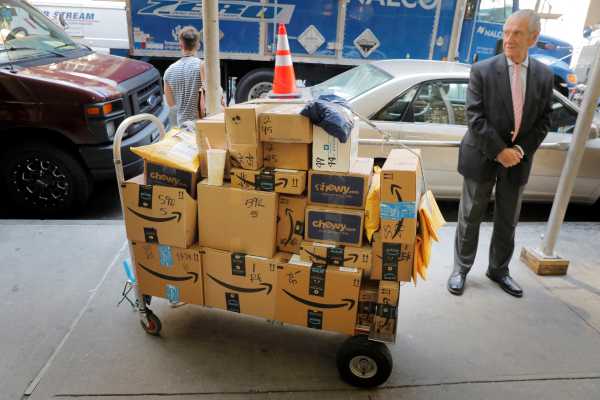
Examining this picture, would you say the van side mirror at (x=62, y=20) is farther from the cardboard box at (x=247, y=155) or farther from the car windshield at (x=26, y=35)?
the cardboard box at (x=247, y=155)

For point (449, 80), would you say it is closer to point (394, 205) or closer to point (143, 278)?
Result: point (394, 205)

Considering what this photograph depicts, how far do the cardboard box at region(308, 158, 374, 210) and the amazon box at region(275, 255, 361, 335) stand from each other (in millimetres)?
356

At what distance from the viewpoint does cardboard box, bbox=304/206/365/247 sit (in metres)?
2.42

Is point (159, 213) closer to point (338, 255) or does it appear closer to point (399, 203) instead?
point (338, 255)

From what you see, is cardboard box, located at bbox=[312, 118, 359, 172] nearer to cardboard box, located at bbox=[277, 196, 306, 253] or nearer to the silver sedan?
cardboard box, located at bbox=[277, 196, 306, 253]

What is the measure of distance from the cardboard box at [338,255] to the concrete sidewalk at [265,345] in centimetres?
70

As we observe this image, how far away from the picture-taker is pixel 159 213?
2.58 meters

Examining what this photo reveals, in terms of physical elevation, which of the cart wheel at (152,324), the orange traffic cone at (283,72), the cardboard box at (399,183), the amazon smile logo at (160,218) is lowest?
the cart wheel at (152,324)

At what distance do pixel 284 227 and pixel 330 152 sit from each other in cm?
52

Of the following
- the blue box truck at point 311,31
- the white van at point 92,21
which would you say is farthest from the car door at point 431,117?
the white van at point 92,21

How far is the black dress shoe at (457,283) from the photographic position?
3.49m

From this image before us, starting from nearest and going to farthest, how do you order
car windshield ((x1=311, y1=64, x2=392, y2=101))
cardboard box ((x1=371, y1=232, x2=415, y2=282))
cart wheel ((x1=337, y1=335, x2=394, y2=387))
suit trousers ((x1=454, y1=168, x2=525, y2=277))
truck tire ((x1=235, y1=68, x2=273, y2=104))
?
1. cardboard box ((x1=371, y1=232, x2=415, y2=282))
2. cart wheel ((x1=337, y1=335, x2=394, y2=387))
3. suit trousers ((x1=454, y1=168, x2=525, y2=277))
4. car windshield ((x1=311, y1=64, x2=392, y2=101))
5. truck tire ((x1=235, y1=68, x2=273, y2=104))

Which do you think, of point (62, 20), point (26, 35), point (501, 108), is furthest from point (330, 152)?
point (62, 20)

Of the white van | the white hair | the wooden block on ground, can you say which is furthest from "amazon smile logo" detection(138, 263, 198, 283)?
the white van
